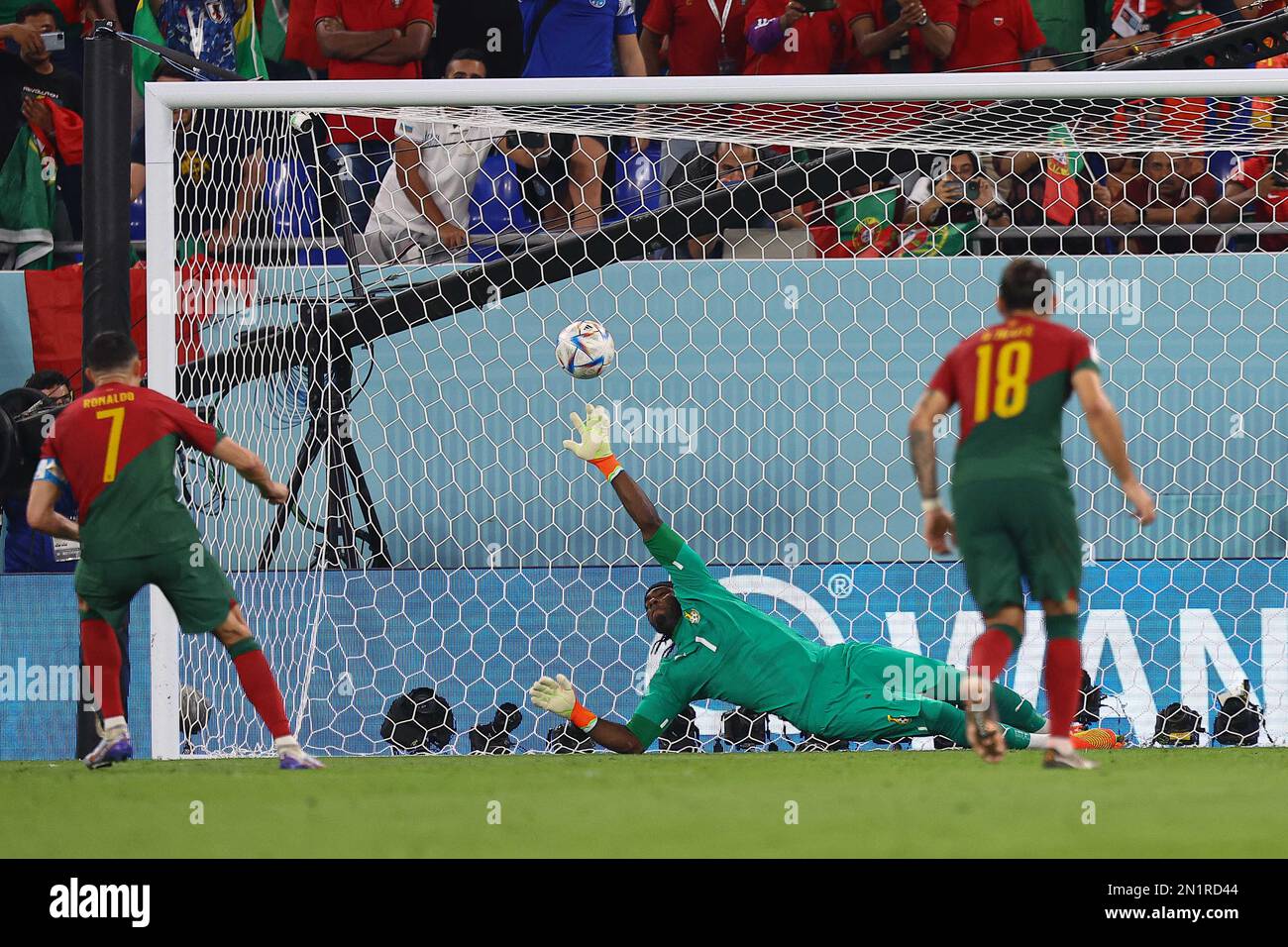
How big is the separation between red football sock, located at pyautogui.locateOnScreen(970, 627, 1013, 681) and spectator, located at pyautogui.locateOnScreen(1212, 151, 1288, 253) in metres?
3.90

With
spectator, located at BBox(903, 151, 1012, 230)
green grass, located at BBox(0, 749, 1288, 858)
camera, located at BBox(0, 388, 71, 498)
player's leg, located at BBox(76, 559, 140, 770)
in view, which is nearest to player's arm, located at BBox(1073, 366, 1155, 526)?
green grass, located at BBox(0, 749, 1288, 858)

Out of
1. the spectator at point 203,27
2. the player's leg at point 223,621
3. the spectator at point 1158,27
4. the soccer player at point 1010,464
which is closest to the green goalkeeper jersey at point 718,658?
the player's leg at point 223,621

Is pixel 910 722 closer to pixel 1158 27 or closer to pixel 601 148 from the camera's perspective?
pixel 601 148

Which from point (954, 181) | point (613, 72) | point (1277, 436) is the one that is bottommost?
point (1277, 436)

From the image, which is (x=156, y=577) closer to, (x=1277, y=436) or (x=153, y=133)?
(x=153, y=133)

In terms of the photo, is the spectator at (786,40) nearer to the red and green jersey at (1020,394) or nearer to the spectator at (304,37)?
the spectator at (304,37)

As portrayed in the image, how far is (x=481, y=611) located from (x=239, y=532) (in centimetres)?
100

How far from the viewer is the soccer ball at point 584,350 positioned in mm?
5727

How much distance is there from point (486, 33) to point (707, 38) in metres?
1.09

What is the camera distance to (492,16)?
26.6 feet

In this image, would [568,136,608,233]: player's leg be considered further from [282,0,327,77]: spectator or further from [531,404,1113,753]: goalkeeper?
[531,404,1113,753]: goalkeeper

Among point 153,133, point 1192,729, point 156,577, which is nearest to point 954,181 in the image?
point 1192,729

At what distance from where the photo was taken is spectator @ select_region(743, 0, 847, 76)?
7.93 meters

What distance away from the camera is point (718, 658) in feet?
18.9
